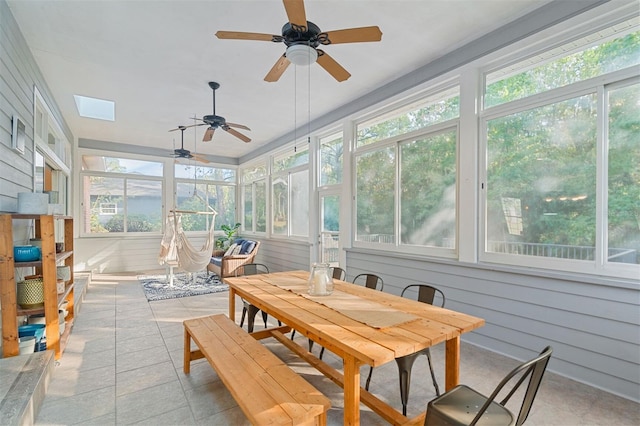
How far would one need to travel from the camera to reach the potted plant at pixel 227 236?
8.19m

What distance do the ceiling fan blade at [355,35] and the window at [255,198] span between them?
582 centimetres

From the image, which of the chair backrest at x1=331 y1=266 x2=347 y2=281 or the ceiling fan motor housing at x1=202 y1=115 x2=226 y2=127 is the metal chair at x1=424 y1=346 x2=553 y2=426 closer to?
the chair backrest at x1=331 y1=266 x2=347 y2=281

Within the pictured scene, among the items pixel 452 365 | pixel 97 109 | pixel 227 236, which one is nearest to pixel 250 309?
pixel 452 365

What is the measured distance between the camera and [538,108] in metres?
2.77

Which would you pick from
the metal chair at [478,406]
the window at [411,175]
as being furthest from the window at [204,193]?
the metal chair at [478,406]

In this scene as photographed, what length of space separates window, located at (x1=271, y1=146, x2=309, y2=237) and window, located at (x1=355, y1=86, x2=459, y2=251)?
1.74 meters

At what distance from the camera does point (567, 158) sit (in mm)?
2590

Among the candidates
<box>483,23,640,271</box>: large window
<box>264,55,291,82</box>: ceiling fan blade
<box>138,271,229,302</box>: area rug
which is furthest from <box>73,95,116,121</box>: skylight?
<box>483,23,640,271</box>: large window

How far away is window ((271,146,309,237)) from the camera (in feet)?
20.6

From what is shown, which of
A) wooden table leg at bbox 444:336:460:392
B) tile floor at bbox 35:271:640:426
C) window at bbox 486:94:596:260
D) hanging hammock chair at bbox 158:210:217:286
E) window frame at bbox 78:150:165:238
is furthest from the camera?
window frame at bbox 78:150:165:238

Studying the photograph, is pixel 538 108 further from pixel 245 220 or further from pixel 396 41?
pixel 245 220

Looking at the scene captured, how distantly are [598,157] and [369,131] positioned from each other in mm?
2793

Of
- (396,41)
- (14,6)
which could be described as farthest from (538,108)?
(14,6)

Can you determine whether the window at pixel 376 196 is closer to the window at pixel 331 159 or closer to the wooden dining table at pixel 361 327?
the window at pixel 331 159
